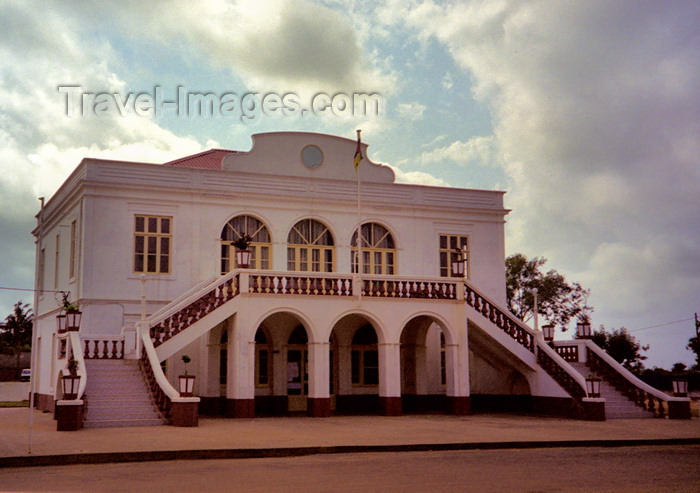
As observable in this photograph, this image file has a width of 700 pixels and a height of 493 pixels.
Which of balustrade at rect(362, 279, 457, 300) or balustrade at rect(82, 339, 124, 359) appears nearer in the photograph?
balustrade at rect(82, 339, 124, 359)

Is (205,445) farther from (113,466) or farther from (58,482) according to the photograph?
(58,482)

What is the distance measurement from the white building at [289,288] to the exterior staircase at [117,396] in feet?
0.48

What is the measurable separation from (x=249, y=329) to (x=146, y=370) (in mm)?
3059

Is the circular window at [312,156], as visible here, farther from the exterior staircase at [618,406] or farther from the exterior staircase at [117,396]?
the exterior staircase at [618,406]

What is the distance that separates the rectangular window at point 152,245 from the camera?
2541 cm

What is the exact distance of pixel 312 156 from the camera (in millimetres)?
28000

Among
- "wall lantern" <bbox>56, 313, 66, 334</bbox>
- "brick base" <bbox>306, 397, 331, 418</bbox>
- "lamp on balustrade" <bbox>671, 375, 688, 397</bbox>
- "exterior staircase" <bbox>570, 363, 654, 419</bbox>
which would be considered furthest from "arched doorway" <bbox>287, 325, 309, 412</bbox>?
"lamp on balustrade" <bbox>671, 375, 688, 397</bbox>

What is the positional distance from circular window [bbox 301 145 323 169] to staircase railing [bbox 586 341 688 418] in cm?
1062

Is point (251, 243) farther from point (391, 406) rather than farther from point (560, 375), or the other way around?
point (560, 375)

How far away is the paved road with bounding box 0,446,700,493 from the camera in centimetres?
1041

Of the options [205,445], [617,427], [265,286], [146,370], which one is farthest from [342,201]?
[205,445]

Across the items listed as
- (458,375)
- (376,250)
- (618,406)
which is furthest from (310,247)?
(618,406)

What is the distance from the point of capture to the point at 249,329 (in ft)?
74.0

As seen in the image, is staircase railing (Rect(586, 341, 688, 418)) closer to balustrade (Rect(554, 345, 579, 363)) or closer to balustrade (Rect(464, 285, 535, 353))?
balustrade (Rect(554, 345, 579, 363))
